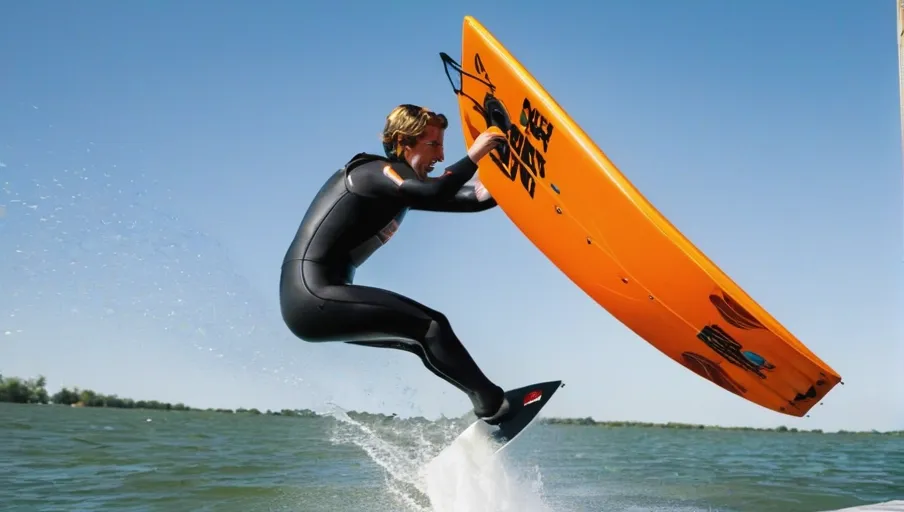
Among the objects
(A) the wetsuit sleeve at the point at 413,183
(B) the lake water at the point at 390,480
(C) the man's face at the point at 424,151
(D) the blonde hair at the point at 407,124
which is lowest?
(B) the lake water at the point at 390,480

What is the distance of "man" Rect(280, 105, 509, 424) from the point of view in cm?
402

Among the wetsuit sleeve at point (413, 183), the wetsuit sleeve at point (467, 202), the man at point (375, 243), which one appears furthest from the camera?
the wetsuit sleeve at point (467, 202)

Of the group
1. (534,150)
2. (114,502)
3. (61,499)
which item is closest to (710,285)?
(534,150)

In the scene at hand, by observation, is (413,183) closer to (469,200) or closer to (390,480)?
(469,200)

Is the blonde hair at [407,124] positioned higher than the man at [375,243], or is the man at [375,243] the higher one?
the blonde hair at [407,124]

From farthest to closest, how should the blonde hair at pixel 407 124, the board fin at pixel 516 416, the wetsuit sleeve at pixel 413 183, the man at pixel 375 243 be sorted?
the board fin at pixel 516 416 < the blonde hair at pixel 407 124 < the man at pixel 375 243 < the wetsuit sleeve at pixel 413 183

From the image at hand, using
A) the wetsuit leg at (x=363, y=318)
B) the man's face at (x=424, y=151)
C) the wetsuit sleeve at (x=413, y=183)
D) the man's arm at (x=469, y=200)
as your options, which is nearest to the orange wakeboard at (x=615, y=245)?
the man's arm at (x=469, y=200)

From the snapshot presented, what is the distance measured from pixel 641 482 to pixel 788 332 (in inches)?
284

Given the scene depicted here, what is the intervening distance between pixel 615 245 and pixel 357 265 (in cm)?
170

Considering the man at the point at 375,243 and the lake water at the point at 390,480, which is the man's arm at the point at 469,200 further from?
the lake water at the point at 390,480

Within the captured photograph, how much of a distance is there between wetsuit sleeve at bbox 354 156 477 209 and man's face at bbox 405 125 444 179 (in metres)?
0.20

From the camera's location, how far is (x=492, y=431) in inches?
183

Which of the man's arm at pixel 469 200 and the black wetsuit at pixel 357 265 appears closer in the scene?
the black wetsuit at pixel 357 265

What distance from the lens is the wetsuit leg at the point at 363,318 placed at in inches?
161
